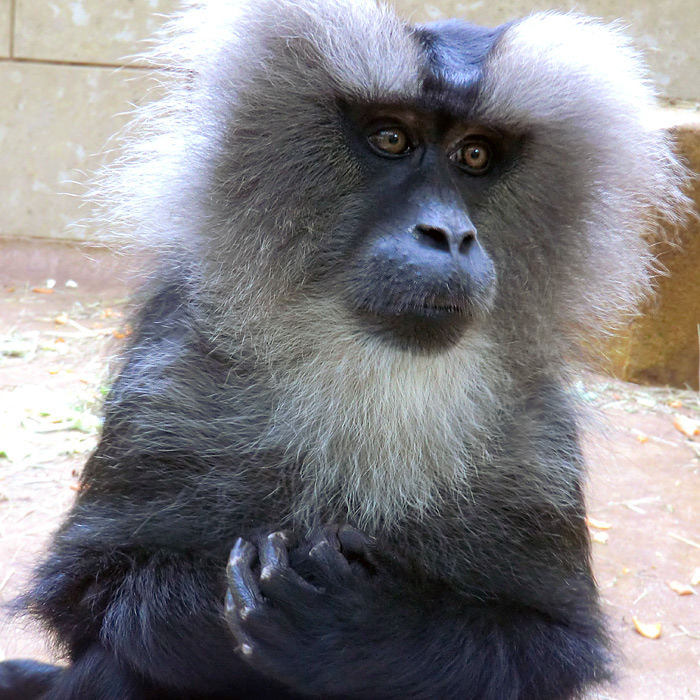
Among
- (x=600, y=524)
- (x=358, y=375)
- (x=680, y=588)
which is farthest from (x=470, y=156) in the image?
(x=600, y=524)

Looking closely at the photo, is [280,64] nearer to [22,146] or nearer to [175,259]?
[175,259]

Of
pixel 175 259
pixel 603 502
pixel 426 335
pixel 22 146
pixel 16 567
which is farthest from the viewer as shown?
pixel 22 146

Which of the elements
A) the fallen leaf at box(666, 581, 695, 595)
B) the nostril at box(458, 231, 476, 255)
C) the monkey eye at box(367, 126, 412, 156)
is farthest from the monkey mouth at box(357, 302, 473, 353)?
the fallen leaf at box(666, 581, 695, 595)

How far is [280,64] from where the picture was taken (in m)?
2.24

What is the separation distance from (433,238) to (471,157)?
0.32m

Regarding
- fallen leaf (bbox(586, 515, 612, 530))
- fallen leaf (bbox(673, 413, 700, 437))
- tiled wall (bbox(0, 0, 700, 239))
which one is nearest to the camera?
fallen leaf (bbox(586, 515, 612, 530))

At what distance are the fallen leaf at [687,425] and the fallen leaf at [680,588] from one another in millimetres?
1463

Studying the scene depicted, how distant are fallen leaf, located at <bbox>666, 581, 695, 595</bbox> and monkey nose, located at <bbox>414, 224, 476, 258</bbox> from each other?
7.19 feet

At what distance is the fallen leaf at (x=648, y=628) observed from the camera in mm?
3393

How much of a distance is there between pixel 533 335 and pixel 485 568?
22.1 inches

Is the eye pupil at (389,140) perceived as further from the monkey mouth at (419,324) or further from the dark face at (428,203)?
the monkey mouth at (419,324)

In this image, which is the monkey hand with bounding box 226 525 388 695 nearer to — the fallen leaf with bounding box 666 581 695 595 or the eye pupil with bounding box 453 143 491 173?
the eye pupil with bounding box 453 143 491 173

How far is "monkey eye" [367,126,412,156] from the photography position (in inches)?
86.0

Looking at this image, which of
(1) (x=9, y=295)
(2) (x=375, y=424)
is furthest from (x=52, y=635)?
(1) (x=9, y=295)
